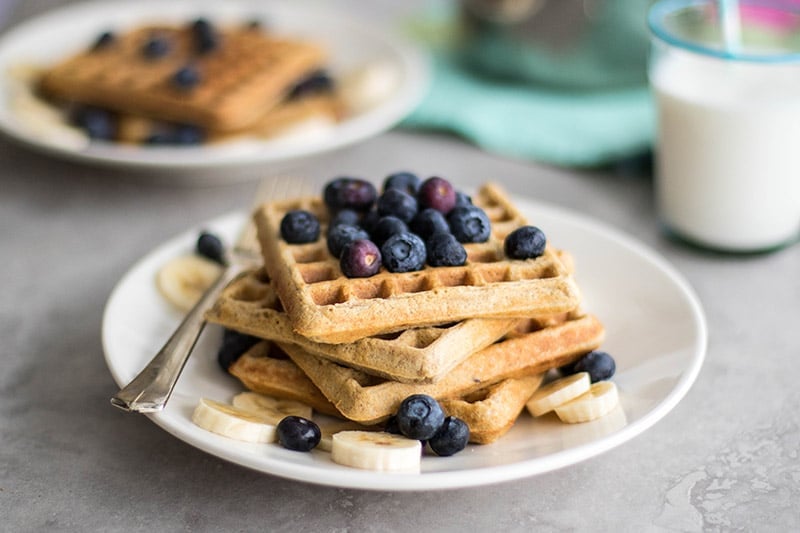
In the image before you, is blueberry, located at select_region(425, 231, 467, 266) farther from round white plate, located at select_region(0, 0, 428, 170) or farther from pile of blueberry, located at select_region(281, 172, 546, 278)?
round white plate, located at select_region(0, 0, 428, 170)

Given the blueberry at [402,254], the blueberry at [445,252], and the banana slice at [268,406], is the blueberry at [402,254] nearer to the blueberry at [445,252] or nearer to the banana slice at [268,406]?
the blueberry at [445,252]

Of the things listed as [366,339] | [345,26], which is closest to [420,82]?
[345,26]

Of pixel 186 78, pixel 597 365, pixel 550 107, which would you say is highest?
pixel 186 78

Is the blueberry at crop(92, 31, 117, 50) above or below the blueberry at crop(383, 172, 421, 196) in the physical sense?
below

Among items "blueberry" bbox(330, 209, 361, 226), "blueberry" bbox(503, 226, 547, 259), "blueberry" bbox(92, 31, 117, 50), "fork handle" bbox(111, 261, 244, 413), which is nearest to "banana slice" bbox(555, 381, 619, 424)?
"blueberry" bbox(503, 226, 547, 259)

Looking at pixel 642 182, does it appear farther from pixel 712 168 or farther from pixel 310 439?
pixel 310 439

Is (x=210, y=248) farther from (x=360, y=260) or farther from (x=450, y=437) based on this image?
(x=450, y=437)

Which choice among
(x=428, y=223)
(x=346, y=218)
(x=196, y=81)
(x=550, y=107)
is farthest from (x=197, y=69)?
(x=428, y=223)
